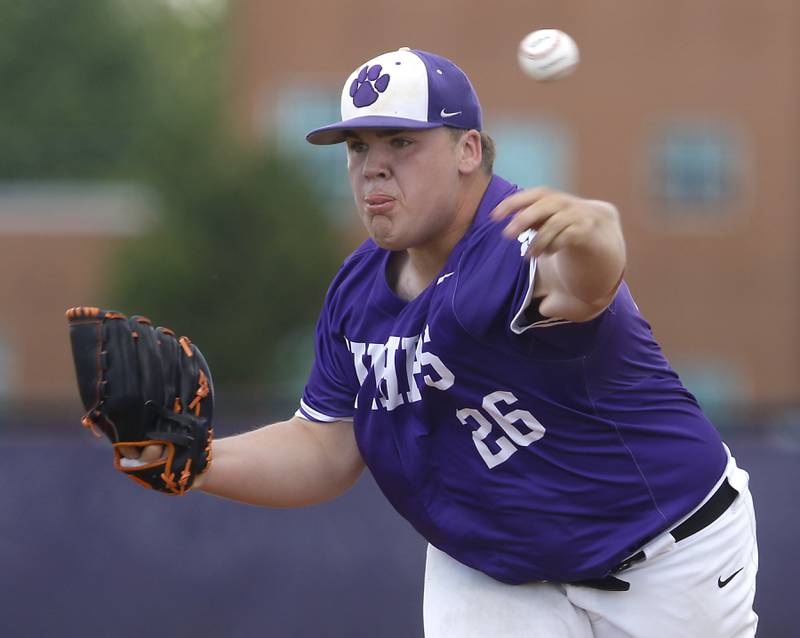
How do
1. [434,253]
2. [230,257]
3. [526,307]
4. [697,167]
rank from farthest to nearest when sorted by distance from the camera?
[697,167] → [230,257] → [434,253] → [526,307]

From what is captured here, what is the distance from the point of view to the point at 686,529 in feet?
11.9

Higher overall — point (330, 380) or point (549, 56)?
point (549, 56)

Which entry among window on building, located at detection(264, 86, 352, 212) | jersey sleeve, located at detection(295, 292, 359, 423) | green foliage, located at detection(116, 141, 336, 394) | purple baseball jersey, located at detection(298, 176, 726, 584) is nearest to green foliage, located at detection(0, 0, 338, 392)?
green foliage, located at detection(116, 141, 336, 394)

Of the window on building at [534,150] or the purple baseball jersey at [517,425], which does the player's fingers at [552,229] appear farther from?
the window on building at [534,150]

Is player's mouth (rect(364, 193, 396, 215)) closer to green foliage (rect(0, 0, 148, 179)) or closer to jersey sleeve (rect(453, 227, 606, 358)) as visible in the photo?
jersey sleeve (rect(453, 227, 606, 358))

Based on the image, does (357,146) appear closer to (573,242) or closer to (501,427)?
(501,427)

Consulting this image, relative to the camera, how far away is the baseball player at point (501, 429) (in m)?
3.42

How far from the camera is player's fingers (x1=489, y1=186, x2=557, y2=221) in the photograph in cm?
285

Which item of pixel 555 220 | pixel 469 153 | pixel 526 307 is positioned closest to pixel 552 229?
pixel 555 220

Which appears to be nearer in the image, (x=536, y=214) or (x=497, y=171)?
(x=536, y=214)

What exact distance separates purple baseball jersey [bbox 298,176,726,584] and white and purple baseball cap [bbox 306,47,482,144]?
0.25m

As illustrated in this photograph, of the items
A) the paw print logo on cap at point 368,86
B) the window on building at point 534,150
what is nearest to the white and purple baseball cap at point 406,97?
the paw print logo on cap at point 368,86

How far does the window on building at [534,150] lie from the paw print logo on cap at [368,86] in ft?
60.1

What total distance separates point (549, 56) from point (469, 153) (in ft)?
1.25
